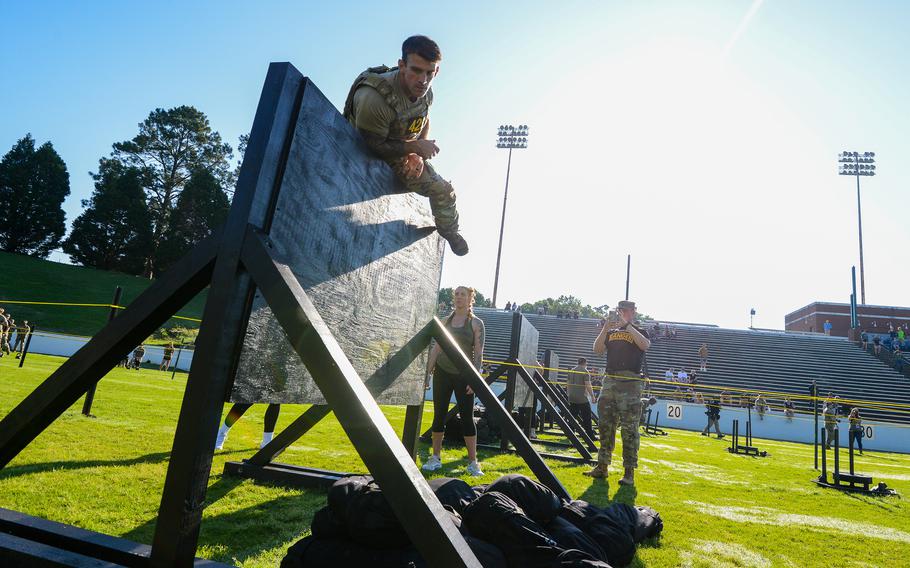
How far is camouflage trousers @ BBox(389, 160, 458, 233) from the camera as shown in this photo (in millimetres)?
2796

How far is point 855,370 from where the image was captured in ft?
100

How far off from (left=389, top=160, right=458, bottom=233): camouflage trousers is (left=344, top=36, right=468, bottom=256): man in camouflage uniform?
0.02m

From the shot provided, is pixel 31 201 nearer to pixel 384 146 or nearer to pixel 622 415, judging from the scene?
pixel 622 415

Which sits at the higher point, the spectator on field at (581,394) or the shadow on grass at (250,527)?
the spectator on field at (581,394)

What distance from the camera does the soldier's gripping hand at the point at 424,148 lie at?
2.56m

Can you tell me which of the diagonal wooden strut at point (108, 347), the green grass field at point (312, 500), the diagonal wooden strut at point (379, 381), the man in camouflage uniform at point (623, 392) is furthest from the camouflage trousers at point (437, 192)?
the man in camouflage uniform at point (623, 392)

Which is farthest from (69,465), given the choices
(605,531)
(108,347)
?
(605,531)

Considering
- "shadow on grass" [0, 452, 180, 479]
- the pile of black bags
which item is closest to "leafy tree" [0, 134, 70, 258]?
"shadow on grass" [0, 452, 180, 479]

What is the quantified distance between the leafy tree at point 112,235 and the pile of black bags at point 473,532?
51.9 meters

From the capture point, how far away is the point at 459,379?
5340 millimetres

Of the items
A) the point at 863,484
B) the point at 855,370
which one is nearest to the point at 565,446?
the point at 863,484

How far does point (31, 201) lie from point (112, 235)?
804cm

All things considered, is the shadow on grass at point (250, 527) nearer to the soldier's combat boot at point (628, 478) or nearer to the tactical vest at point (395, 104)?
the tactical vest at point (395, 104)

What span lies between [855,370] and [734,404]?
1692 centimetres
